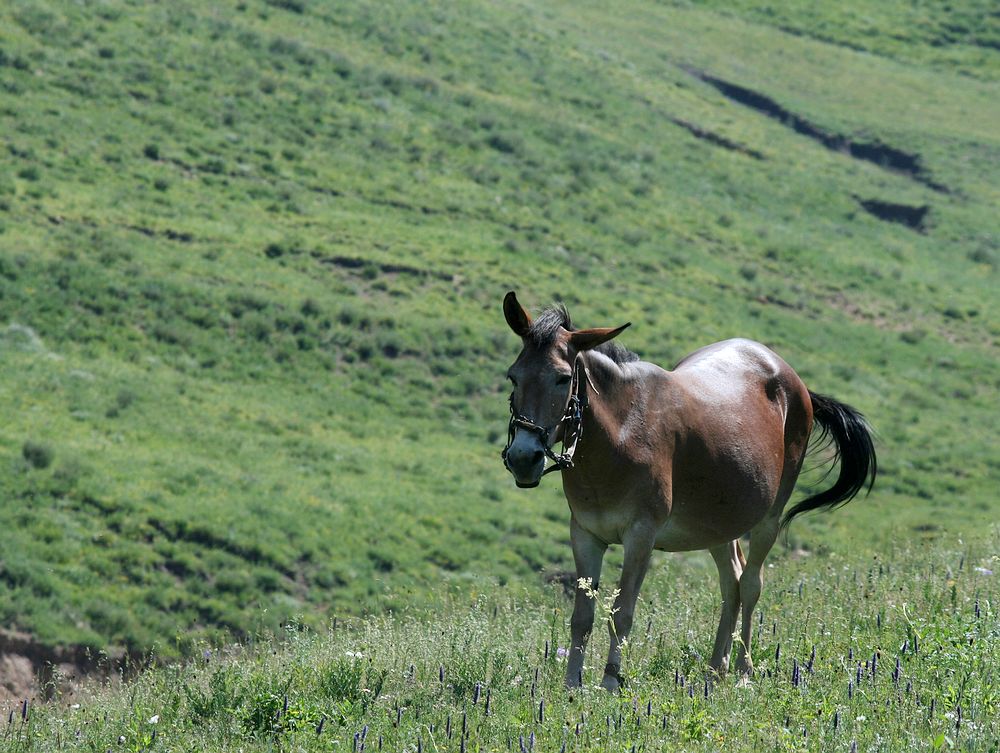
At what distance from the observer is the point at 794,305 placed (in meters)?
45.4

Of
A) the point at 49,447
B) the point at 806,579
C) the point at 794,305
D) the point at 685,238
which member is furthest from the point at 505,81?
the point at 806,579

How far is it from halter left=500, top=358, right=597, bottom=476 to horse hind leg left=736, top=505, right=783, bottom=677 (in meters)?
1.86

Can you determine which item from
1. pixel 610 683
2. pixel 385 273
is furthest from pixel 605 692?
pixel 385 273

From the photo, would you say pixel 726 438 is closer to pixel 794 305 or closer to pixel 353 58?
pixel 794 305

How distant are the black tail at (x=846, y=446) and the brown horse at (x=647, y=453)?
2.39 feet

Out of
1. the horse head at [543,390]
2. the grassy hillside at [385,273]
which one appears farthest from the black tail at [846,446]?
the horse head at [543,390]

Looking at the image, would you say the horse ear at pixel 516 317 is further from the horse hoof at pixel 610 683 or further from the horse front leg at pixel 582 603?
the horse hoof at pixel 610 683

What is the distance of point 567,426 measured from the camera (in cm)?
667

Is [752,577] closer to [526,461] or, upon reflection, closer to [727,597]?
[727,597]

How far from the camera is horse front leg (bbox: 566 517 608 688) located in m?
6.94

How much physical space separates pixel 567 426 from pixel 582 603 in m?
1.07

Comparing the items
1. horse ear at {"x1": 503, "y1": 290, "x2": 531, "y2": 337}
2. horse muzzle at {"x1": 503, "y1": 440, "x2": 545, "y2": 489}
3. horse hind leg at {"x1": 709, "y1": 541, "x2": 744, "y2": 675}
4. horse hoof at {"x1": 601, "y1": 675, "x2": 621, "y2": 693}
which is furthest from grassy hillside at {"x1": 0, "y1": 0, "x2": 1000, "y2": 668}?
horse muzzle at {"x1": 503, "y1": 440, "x2": 545, "y2": 489}

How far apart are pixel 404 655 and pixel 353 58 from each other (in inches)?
1927

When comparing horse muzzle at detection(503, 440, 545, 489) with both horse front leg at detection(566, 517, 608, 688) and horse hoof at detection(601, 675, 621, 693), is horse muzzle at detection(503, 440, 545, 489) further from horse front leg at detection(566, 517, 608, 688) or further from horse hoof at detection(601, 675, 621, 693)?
horse hoof at detection(601, 675, 621, 693)
